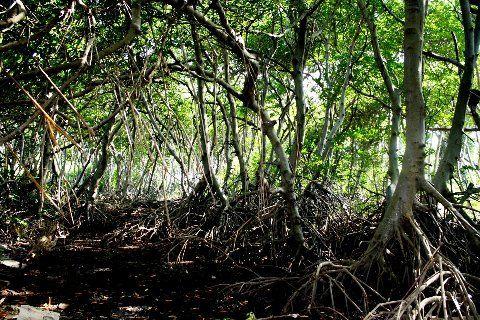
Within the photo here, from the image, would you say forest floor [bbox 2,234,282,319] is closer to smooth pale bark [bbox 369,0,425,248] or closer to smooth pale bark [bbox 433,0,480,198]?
smooth pale bark [bbox 369,0,425,248]

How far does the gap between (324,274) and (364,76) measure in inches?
189

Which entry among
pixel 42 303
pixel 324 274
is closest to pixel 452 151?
pixel 324 274

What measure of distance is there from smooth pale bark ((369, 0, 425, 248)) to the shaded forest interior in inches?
0.4

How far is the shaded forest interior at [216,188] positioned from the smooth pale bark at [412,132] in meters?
0.01

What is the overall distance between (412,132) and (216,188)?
3.58 metres

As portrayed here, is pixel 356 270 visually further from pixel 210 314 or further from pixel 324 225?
pixel 324 225

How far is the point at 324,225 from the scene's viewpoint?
495 centimetres

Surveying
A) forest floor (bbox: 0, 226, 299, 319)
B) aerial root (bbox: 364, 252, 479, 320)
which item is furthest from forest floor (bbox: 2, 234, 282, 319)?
aerial root (bbox: 364, 252, 479, 320)

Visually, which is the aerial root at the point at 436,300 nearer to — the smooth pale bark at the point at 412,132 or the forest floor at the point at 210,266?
the forest floor at the point at 210,266

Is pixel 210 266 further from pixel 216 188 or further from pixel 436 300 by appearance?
pixel 436 300

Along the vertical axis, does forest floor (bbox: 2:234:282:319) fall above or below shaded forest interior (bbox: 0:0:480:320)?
below

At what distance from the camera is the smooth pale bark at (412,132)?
10.5 ft

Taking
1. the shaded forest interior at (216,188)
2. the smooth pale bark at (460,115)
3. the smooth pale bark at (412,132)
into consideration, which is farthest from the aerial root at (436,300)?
the smooth pale bark at (460,115)

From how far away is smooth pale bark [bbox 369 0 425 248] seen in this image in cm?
321
